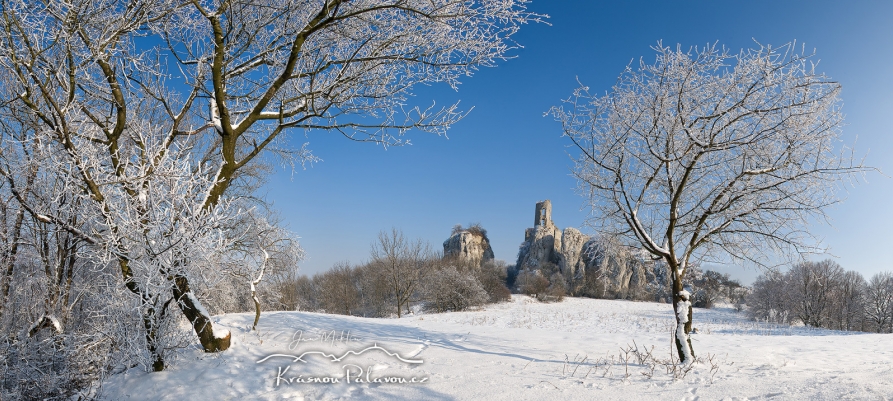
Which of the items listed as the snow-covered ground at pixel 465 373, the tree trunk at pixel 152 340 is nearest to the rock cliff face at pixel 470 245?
the snow-covered ground at pixel 465 373

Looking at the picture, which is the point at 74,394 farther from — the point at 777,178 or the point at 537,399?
the point at 777,178

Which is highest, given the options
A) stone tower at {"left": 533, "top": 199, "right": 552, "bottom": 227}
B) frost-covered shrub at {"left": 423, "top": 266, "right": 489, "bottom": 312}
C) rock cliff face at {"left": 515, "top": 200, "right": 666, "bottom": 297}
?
stone tower at {"left": 533, "top": 199, "right": 552, "bottom": 227}

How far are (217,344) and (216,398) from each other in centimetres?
130

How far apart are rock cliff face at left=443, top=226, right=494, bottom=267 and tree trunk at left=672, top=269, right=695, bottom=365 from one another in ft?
146

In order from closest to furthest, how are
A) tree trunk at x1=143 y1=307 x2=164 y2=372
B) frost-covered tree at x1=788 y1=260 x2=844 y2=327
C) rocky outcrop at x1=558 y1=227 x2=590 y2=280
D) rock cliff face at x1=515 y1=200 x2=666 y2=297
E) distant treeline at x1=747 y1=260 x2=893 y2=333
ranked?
tree trunk at x1=143 y1=307 x2=164 y2=372 → frost-covered tree at x1=788 y1=260 x2=844 y2=327 → distant treeline at x1=747 y1=260 x2=893 y2=333 → rock cliff face at x1=515 y1=200 x2=666 y2=297 → rocky outcrop at x1=558 y1=227 x2=590 y2=280

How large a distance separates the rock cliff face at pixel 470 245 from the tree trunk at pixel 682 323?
146 feet

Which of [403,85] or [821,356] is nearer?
[403,85]

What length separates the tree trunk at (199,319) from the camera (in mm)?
5316

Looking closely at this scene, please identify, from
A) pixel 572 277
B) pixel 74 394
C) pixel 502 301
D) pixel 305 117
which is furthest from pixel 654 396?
pixel 572 277

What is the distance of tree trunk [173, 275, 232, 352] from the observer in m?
5.32

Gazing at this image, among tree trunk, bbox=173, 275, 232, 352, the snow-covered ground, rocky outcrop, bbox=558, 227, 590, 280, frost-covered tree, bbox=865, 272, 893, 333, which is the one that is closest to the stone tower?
rocky outcrop, bbox=558, 227, 590, 280

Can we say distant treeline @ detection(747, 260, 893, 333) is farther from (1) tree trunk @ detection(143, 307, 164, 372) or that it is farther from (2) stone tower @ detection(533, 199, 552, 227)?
(1) tree trunk @ detection(143, 307, 164, 372)

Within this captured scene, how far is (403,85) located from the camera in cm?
640

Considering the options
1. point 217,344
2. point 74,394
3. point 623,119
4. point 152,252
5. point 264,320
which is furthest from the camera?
point 264,320
